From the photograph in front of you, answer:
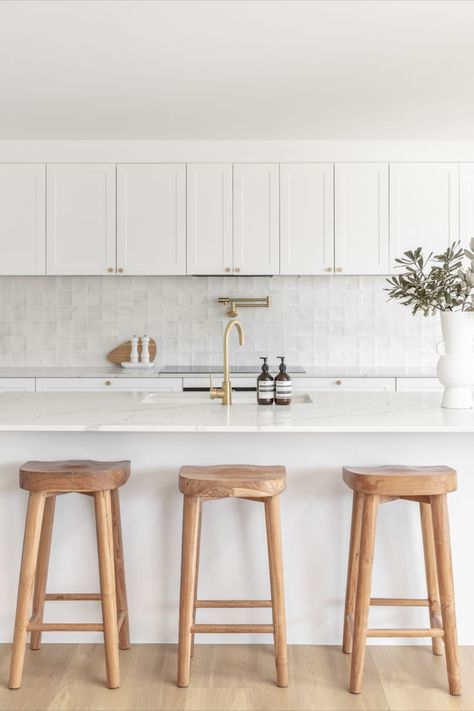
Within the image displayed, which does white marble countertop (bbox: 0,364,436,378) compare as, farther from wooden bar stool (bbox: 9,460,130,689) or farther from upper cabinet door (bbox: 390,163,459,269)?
wooden bar stool (bbox: 9,460,130,689)

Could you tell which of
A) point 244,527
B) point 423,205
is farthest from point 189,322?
point 244,527

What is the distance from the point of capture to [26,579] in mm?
2273

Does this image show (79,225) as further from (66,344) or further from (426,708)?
(426,708)

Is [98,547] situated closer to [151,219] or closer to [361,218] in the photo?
[151,219]

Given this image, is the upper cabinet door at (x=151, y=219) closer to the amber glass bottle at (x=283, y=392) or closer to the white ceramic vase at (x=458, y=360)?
the amber glass bottle at (x=283, y=392)

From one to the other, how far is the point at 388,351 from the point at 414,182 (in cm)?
120

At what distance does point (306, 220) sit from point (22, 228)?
1.90m

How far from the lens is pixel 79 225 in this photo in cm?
464

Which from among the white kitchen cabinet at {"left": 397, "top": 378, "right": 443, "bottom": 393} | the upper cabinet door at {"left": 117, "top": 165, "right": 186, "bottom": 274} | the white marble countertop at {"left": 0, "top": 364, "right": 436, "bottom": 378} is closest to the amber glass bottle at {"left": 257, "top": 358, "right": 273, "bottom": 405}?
the white marble countertop at {"left": 0, "top": 364, "right": 436, "bottom": 378}

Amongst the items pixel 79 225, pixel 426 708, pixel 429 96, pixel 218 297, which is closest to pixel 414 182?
pixel 429 96

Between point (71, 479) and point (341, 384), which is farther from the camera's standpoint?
point (341, 384)

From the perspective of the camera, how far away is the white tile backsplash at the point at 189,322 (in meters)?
5.04

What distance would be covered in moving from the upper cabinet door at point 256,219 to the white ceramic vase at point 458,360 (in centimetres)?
208

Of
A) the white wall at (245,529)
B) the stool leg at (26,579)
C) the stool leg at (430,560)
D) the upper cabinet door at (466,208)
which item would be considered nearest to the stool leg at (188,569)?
the white wall at (245,529)
